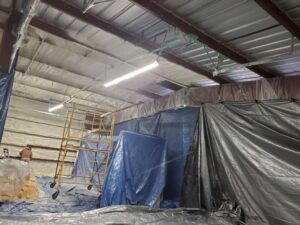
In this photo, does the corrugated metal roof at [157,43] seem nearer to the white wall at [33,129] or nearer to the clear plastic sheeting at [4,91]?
the clear plastic sheeting at [4,91]

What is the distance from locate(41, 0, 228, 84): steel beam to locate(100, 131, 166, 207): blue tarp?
6.05ft

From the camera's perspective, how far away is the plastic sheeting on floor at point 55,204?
13.9ft

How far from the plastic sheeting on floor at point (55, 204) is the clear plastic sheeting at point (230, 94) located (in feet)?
9.34

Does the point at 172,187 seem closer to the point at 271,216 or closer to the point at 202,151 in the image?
the point at 202,151

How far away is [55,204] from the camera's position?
489 cm

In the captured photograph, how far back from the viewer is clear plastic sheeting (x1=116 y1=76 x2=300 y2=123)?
4098mm

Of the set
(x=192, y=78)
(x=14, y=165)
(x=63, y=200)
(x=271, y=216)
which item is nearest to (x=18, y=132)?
(x=14, y=165)

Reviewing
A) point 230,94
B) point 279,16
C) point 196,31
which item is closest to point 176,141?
point 230,94

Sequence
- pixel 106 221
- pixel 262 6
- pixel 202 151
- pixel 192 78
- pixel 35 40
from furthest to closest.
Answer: pixel 192 78 → pixel 202 151 → pixel 35 40 → pixel 106 221 → pixel 262 6

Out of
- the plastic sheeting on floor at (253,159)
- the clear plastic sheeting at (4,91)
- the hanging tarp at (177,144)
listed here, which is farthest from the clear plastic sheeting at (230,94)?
the clear plastic sheeting at (4,91)

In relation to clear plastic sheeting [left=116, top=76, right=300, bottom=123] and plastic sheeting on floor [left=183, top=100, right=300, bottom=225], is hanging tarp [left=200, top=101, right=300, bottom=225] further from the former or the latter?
clear plastic sheeting [left=116, top=76, right=300, bottom=123]

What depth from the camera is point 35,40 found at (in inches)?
184

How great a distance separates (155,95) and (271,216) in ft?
13.8

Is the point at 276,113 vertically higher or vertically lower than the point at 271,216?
higher
